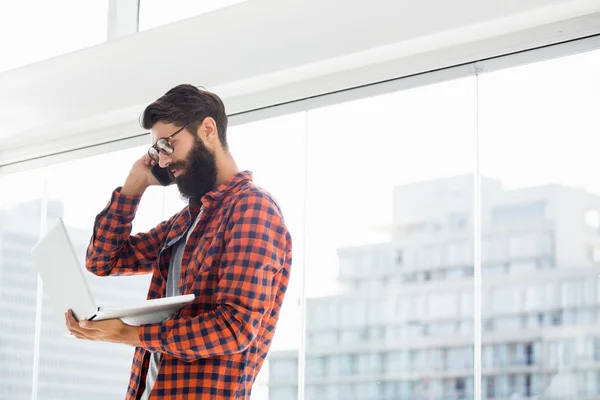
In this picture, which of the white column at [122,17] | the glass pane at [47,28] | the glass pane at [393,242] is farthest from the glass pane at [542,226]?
the glass pane at [47,28]

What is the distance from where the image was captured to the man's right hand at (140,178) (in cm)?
261

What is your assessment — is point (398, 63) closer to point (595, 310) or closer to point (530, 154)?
point (530, 154)

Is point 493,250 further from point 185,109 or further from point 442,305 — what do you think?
point 185,109

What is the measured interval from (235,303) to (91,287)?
246cm

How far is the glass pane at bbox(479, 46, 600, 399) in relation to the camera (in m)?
3.05

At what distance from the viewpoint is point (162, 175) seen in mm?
2641

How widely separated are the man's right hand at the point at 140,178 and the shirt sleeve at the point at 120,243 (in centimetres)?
2

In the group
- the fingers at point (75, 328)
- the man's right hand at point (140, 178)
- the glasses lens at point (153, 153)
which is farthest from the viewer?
the man's right hand at point (140, 178)

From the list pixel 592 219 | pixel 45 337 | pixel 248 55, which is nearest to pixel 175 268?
pixel 592 219

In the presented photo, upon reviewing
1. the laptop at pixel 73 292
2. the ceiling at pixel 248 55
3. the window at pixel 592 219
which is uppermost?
the ceiling at pixel 248 55

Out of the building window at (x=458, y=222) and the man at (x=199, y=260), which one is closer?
the man at (x=199, y=260)

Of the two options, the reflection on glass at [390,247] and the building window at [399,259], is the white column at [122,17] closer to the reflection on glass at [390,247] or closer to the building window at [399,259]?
the reflection on glass at [390,247]

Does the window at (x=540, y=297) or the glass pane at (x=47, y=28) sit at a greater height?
the glass pane at (x=47, y=28)

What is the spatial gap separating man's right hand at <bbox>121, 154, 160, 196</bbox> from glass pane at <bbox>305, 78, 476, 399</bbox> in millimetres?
1164
